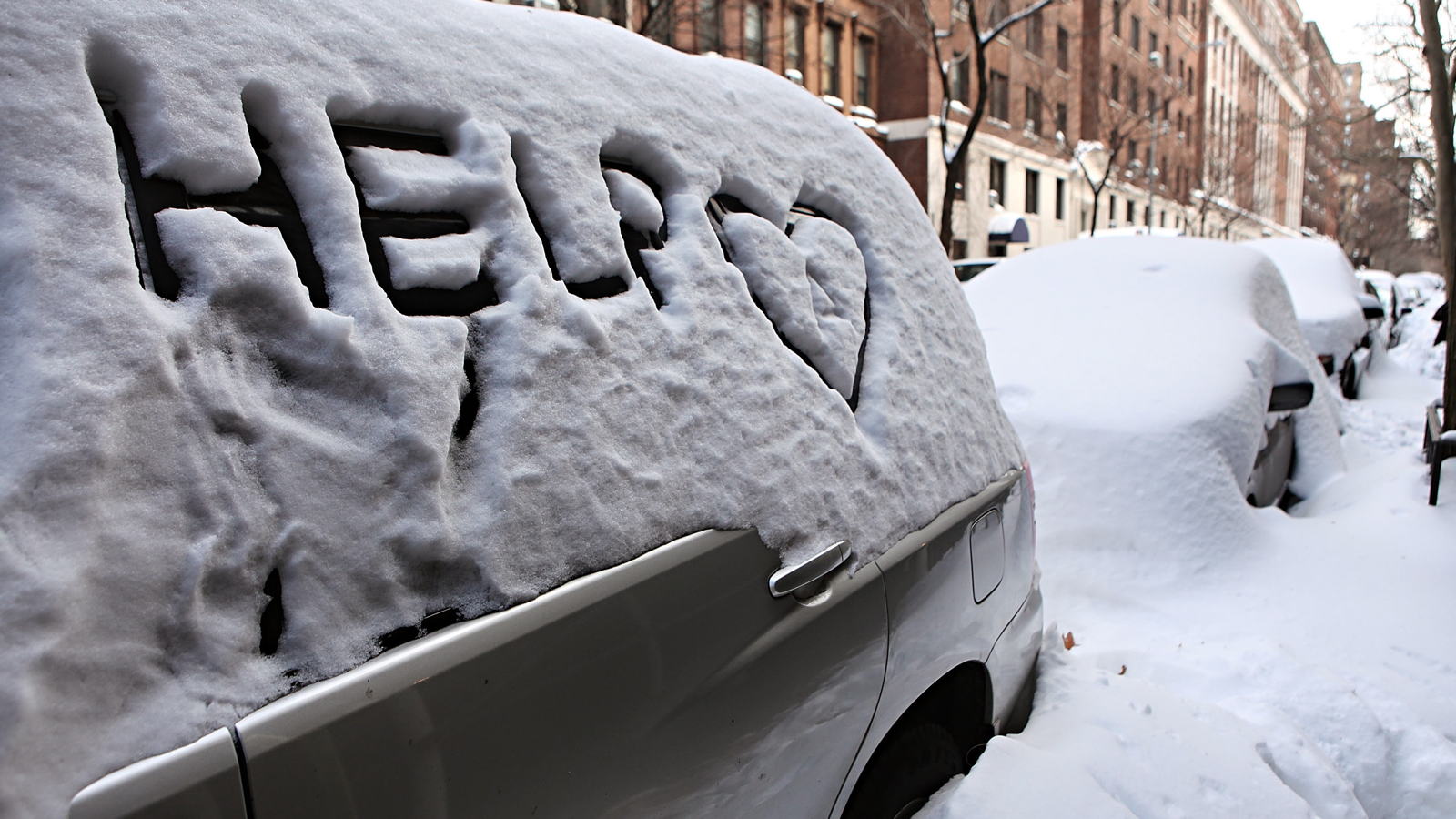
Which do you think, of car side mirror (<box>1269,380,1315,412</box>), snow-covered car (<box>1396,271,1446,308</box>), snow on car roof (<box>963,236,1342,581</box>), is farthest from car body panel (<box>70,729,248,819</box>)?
snow-covered car (<box>1396,271,1446,308</box>)

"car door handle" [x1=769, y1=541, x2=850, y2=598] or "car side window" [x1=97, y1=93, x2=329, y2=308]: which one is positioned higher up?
"car side window" [x1=97, y1=93, x2=329, y2=308]

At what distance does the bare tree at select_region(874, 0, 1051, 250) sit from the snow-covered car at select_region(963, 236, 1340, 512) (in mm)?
8434

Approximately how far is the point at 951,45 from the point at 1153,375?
25.5 metres

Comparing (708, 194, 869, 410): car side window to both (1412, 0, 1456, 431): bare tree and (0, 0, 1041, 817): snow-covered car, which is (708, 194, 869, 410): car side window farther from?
(1412, 0, 1456, 431): bare tree

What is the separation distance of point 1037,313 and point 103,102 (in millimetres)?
4764

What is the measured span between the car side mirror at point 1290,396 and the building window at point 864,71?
2259cm

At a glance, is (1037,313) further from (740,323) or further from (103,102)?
(103,102)

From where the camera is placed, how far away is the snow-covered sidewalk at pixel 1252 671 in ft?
7.08

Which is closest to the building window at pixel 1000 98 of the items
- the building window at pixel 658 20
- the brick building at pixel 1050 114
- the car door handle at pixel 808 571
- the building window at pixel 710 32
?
the brick building at pixel 1050 114

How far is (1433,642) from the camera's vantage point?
3375 mm

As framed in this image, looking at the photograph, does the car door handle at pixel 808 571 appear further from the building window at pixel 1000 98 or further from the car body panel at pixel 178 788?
the building window at pixel 1000 98

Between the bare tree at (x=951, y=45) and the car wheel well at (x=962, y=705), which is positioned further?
the bare tree at (x=951, y=45)

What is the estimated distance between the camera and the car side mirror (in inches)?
173

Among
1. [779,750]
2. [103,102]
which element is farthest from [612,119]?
[779,750]
